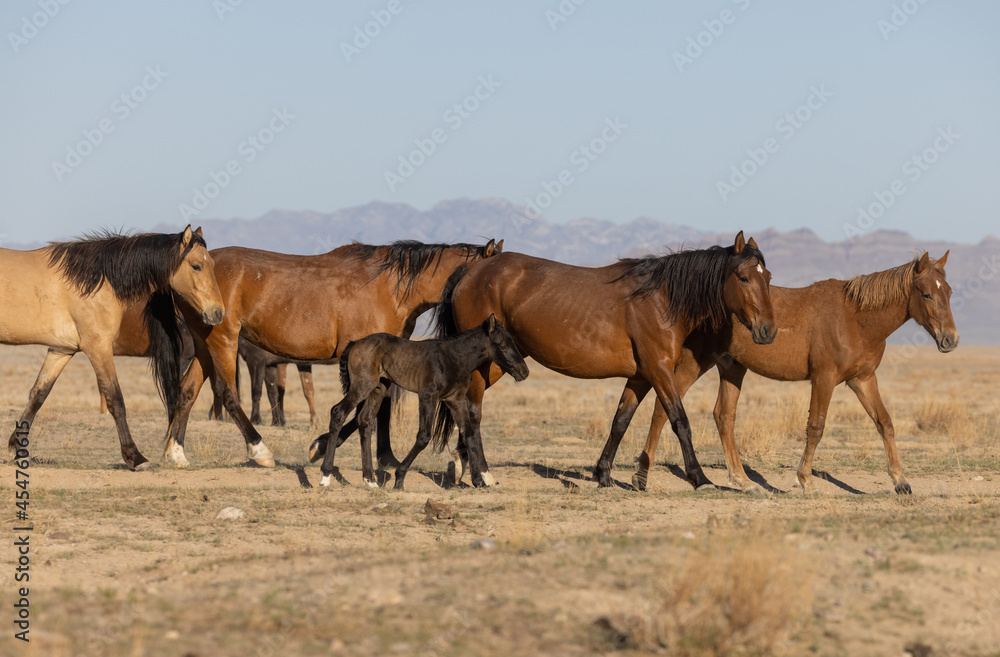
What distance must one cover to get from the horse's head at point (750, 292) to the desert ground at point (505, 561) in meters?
1.73

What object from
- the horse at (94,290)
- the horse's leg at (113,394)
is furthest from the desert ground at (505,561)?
the horse at (94,290)

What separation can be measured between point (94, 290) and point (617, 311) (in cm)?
577

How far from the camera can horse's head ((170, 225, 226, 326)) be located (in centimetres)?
1050

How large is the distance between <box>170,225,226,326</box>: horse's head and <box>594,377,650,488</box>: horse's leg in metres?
4.54

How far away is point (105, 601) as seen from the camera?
5.42m

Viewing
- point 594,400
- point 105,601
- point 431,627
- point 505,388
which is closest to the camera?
point 431,627

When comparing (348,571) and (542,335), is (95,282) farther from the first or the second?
(348,571)

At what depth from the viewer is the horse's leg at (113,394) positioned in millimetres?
10578

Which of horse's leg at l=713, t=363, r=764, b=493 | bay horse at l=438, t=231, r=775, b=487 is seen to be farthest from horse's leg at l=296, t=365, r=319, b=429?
horse's leg at l=713, t=363, r=764, b=493

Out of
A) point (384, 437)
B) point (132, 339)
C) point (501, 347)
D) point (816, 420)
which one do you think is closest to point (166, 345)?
point (132, 339)

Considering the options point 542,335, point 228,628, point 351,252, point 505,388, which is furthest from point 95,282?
point 505,388

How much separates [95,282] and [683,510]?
266 inches

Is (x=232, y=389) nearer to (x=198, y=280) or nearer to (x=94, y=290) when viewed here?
(x=198, y=280)

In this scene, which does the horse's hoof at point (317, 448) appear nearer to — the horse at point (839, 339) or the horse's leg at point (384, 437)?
the horse's leg at point (384, 437)
